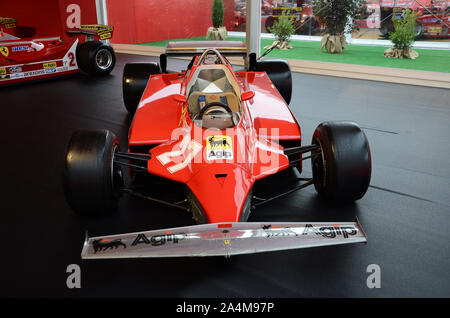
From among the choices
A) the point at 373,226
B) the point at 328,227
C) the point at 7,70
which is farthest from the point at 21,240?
the point at 7,70

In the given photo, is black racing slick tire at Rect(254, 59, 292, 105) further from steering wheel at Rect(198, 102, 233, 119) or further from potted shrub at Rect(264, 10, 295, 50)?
potted shrub at Rect(264, 10, 295, 50)

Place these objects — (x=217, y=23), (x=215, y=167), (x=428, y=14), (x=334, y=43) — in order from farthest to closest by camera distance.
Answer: (x=217, y=23) → (x=334, y=43) → (x=428, y=14) → (x=215, y=167)

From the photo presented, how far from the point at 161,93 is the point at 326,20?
5486mm

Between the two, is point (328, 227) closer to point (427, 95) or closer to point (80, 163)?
point (80, 163)

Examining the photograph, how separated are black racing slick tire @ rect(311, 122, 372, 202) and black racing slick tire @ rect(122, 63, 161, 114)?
112 inches

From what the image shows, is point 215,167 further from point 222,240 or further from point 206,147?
point 222,240

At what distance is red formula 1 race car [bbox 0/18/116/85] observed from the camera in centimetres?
672

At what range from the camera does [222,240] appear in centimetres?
180

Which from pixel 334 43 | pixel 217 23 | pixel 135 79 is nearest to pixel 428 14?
pixel 334 43

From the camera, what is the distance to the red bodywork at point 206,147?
7.39ft

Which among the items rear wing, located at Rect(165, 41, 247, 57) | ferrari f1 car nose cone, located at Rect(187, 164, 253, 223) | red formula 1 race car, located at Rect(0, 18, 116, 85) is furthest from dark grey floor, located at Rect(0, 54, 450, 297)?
red formula 1 race car, located at Rect(0, 18, 116, 85)

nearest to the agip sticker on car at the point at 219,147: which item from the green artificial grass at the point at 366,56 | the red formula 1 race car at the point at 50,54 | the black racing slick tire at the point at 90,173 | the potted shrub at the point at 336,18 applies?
the black racing slick tire at the point at 90,173

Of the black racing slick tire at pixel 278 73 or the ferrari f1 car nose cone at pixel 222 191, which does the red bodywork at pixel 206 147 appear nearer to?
the ferrari f1 car nose cone at pixel 222 191

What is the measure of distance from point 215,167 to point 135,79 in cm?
285
